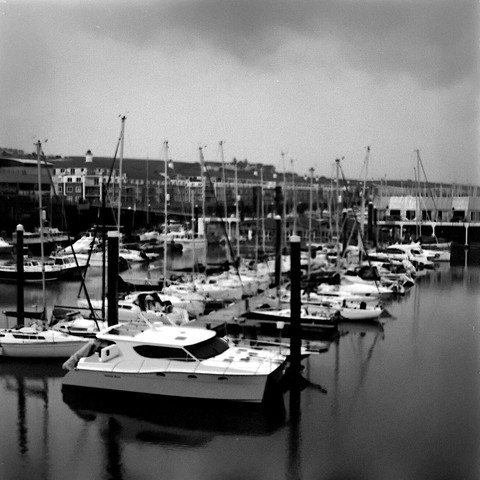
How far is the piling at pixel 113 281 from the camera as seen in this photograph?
40.1 ft

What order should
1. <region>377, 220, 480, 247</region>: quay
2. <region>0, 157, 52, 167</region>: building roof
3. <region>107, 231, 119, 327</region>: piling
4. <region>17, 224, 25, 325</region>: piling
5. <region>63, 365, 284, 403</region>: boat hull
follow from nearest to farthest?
<region>63, 365, 284, 403</region>: boat hull → <region>107, 231, 119, 327</region>: piling → <region>17, 224, 25, 325</region>: piling → <region>377, 220, 480, 247</region>: quay → <region>0, 157, 52, 167</region>: building roof

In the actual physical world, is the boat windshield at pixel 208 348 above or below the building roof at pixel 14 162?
below

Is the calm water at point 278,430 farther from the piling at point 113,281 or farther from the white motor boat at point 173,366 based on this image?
the piling at point 113,281

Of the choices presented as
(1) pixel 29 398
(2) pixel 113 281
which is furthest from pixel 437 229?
(1) pixel 29 398

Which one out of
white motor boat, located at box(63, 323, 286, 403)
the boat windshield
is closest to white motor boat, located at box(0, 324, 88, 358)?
white motor boat, located at box(63, 323, 286, 403)

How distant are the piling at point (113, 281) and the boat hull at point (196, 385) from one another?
1.79 m

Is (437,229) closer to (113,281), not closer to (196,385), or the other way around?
(113,281)

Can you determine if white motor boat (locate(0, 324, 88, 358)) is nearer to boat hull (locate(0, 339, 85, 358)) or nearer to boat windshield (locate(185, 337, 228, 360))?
boat hull (locate(0, 339, 85, 358))

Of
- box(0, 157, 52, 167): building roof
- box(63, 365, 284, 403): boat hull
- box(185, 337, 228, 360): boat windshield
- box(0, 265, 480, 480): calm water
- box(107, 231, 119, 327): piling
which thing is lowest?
box(0, 265, 480, 480): calm water

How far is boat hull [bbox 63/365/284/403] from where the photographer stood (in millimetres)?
10203

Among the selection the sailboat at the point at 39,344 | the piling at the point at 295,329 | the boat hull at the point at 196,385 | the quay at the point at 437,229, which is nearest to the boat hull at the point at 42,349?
the sailboat at the point at 39,344

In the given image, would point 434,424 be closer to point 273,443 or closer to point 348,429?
→ point 348,429

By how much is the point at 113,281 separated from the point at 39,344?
1.82 metres

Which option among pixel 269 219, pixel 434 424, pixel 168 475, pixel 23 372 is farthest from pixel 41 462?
pixel 269 219
